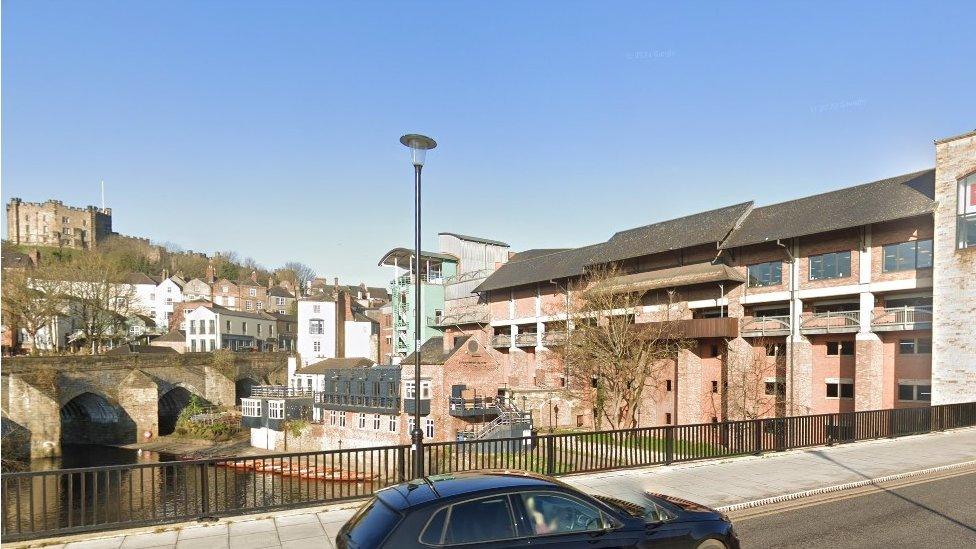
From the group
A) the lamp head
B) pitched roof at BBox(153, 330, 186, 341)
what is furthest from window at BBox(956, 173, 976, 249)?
pitched roof at BBox(153, 330, 186, 341)

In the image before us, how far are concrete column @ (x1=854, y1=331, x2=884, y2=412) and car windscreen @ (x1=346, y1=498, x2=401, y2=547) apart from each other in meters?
29.6

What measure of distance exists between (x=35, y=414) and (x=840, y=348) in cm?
5703

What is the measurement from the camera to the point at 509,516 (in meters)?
5.85

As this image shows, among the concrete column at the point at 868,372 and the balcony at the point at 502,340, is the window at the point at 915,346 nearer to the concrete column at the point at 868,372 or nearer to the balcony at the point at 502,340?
the concrete column at the point at 868,372

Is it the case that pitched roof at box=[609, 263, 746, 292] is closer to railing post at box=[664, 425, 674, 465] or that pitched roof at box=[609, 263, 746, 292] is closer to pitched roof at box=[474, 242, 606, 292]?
pitched roof at box=[474, 242, 606, 292]

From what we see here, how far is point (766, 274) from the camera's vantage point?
32844 millimetres

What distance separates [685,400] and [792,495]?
80.4 feet

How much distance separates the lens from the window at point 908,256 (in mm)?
26891

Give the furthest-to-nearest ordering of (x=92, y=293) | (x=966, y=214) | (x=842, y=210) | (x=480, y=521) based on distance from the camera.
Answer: (x=92, y=293) < (x=842, y=210) < (x=966, y=214) < (x=480, y=521)

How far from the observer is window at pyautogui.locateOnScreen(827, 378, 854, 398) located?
1173 inches

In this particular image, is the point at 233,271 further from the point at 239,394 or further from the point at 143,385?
the point at 143,385

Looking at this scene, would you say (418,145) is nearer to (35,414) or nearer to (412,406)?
(412,406)

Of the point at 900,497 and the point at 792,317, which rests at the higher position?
the point at 792,317

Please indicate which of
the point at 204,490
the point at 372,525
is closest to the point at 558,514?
the point at 372,525
